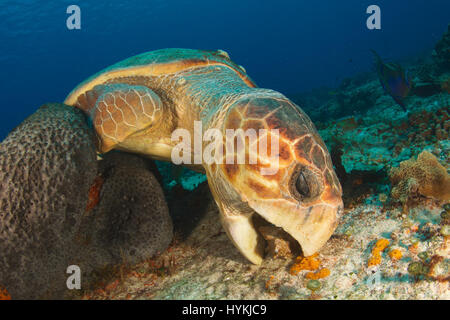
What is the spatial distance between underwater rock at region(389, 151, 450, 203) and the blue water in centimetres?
1559

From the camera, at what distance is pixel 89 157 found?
246 cm

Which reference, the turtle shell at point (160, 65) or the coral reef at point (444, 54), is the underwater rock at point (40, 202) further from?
the coral reef at point (444, 54)

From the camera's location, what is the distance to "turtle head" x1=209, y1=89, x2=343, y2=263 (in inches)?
64.8

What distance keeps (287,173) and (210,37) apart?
109789mm

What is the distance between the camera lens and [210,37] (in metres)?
101

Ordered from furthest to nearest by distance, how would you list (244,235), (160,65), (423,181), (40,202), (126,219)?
(160,65) → (126,219) → (423,181) → (244,235) → (40,202)

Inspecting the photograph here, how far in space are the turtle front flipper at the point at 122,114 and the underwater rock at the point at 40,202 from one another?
0.37 m

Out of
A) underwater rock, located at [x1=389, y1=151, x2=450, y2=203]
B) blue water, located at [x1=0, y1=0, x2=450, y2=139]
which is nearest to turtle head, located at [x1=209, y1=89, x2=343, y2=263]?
underwater rock, located at [x1=389, y1=151, x2=450, y2=203]

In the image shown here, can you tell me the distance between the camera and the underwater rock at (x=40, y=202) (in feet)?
6.46

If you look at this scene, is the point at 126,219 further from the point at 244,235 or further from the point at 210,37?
the point at 210,37

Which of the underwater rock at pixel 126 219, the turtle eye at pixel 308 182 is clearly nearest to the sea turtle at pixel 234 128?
the turtle eye at pixel 308 182

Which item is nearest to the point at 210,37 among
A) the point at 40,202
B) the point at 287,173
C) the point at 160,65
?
the point at 160,65

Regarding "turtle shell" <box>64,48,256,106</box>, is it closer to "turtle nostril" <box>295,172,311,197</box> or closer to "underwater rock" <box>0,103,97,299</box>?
"underwater rock" <box>0,103,97,299</box>
